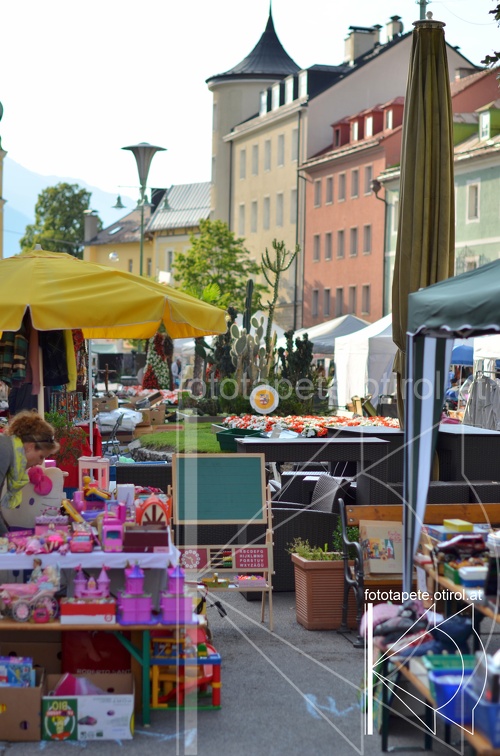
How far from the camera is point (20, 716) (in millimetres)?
5973

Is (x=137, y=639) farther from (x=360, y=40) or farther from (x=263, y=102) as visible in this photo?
(x=263, y=102)

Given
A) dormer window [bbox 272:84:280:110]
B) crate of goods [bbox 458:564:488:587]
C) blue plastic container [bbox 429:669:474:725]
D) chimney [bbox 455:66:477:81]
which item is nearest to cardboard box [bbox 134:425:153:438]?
crate of goods [bbox 458:564:488:587]

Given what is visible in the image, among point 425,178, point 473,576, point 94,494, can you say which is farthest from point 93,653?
point 425,178

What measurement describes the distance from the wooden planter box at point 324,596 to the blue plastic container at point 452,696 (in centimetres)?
308

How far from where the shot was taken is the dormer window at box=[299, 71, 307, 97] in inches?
2517

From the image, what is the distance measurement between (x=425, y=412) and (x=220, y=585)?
2.25 meters

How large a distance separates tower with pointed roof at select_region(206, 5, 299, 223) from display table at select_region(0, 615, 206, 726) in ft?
229

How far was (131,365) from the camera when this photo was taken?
58.3m

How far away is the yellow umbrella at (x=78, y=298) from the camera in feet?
26.7

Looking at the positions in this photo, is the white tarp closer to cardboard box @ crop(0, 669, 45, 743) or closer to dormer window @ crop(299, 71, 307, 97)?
cardboard box @ crop(0, 669, 45, 743)

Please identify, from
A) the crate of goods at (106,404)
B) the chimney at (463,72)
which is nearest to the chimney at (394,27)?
the chimney at (463,72)

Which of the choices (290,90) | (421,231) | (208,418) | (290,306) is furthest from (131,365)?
(421,231)

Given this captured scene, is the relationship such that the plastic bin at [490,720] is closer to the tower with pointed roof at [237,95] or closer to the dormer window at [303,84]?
the dormer window at [303,84]

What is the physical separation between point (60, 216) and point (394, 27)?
38.9 m
